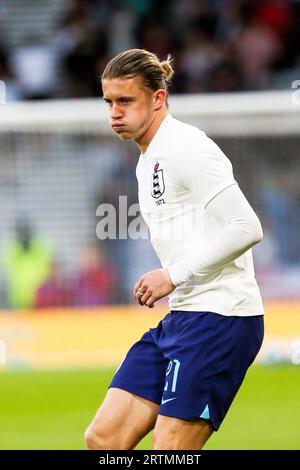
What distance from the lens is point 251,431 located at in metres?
8.59

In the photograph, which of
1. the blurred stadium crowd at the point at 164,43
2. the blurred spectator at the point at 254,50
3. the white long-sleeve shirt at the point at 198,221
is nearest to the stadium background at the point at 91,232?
the blurred spectator at the point at 254,50

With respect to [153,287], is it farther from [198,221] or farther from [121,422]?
[121,422]

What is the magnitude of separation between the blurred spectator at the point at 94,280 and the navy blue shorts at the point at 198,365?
7.31 m

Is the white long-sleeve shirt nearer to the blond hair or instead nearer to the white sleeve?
the white sleeve

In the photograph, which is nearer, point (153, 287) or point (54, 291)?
point (153, 287)

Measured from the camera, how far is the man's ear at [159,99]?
5180mm

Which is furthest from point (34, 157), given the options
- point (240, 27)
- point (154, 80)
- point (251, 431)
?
point (154, 80)

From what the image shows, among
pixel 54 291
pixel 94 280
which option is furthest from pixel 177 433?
pixel 54 291

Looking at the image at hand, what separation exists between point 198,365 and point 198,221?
0.62 m

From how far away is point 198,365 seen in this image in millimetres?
4879

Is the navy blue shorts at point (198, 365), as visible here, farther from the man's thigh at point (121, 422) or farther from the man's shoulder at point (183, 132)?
the man's shoulder at point (183, 132)

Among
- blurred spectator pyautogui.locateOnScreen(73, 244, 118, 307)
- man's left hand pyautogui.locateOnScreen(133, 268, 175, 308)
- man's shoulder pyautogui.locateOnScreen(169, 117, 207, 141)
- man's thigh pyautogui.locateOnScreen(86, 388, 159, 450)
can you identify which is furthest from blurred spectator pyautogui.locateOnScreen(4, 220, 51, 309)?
man's left hand pyautogui.locateOnScreen(133, 268, 175, 308)

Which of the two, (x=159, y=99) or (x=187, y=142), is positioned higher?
(x=159, y=99)

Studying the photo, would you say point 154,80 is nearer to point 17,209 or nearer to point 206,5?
point 17,209
